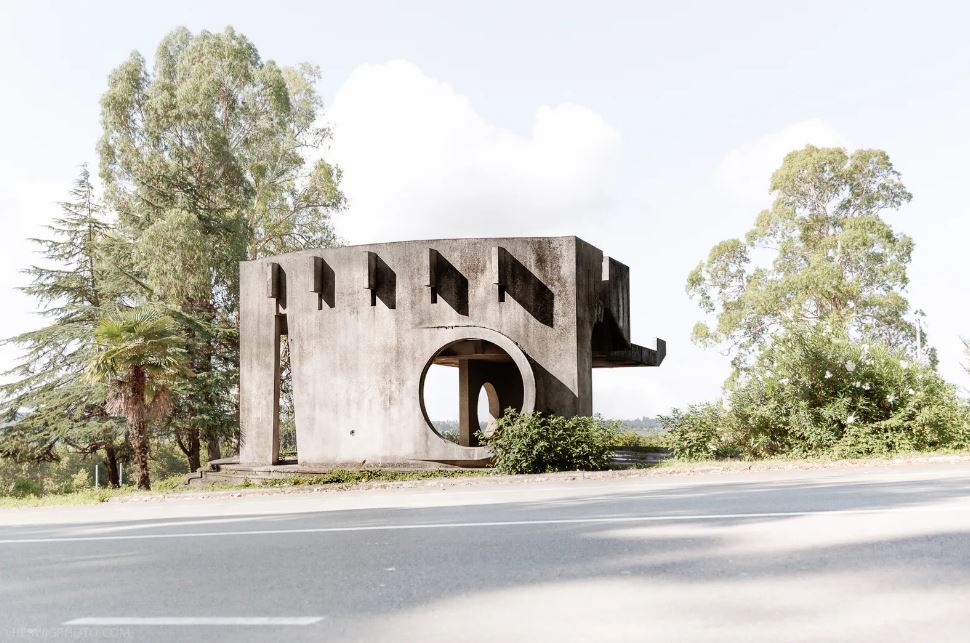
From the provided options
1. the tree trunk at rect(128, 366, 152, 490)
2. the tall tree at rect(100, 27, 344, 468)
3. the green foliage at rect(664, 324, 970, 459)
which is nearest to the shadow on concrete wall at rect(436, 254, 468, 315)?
the green foliage at rect(664, 324, 970, 459)

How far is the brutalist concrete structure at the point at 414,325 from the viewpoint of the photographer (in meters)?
18.4

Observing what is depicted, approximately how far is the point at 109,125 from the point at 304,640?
38.1 meters

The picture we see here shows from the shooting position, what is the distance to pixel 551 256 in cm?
1862

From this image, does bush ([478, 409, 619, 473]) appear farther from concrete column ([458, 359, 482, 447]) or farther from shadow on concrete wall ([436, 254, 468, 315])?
concrete column ([458, 359, 482, 447])

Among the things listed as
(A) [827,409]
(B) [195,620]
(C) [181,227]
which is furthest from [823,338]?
(C) [181,227]

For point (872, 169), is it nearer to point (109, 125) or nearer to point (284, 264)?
point (284, 264)

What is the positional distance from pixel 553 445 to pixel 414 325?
4.09 meters

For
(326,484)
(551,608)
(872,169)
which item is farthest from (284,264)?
(872,169)

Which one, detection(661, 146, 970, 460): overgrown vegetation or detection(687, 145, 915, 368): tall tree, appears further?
detection(687, 145, 915, 368): tall tree

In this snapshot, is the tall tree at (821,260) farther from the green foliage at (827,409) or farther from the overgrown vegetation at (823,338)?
the green foliage at (827,409)

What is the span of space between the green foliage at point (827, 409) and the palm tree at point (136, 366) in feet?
37.7

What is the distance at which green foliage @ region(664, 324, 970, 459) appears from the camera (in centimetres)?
1792

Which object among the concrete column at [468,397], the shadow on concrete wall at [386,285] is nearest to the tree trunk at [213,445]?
the concrete column at [468,397]

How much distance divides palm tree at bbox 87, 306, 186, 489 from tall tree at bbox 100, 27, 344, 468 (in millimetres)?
12495
